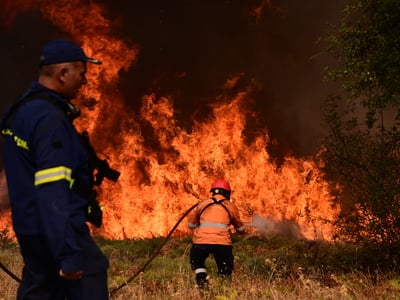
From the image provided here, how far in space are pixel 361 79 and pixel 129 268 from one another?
5.86 m

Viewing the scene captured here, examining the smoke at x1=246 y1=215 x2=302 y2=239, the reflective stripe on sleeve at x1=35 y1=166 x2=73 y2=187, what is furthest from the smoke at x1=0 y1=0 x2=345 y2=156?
the reflective stripe on sleeve at x1=35 y1=166 x2=73 y2=187

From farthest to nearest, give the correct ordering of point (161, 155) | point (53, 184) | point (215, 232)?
1. point (161, 155)
2. point (215, 232)
3. point (53, 184)

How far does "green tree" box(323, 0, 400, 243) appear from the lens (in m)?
9.02

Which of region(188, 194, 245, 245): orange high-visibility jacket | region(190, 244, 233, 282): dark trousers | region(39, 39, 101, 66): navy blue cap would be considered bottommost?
region(190, 244, 233, 282): dark trousers

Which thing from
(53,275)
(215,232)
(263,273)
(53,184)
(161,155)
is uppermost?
(161,155)

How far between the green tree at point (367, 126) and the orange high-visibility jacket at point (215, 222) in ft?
6.73

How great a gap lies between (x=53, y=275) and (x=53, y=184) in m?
0.58

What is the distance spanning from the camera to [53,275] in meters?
3.13

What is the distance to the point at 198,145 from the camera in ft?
76.5

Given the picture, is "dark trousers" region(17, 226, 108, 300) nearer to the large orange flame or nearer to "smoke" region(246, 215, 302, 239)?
the large orange flame

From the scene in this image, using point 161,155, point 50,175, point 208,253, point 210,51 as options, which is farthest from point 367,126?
point 210,51

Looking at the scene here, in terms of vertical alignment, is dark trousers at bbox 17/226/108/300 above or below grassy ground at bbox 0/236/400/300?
above

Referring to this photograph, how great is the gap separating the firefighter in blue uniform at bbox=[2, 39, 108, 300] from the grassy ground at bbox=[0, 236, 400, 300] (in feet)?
8.00

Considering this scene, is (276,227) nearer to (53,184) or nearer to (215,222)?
(215,222)
